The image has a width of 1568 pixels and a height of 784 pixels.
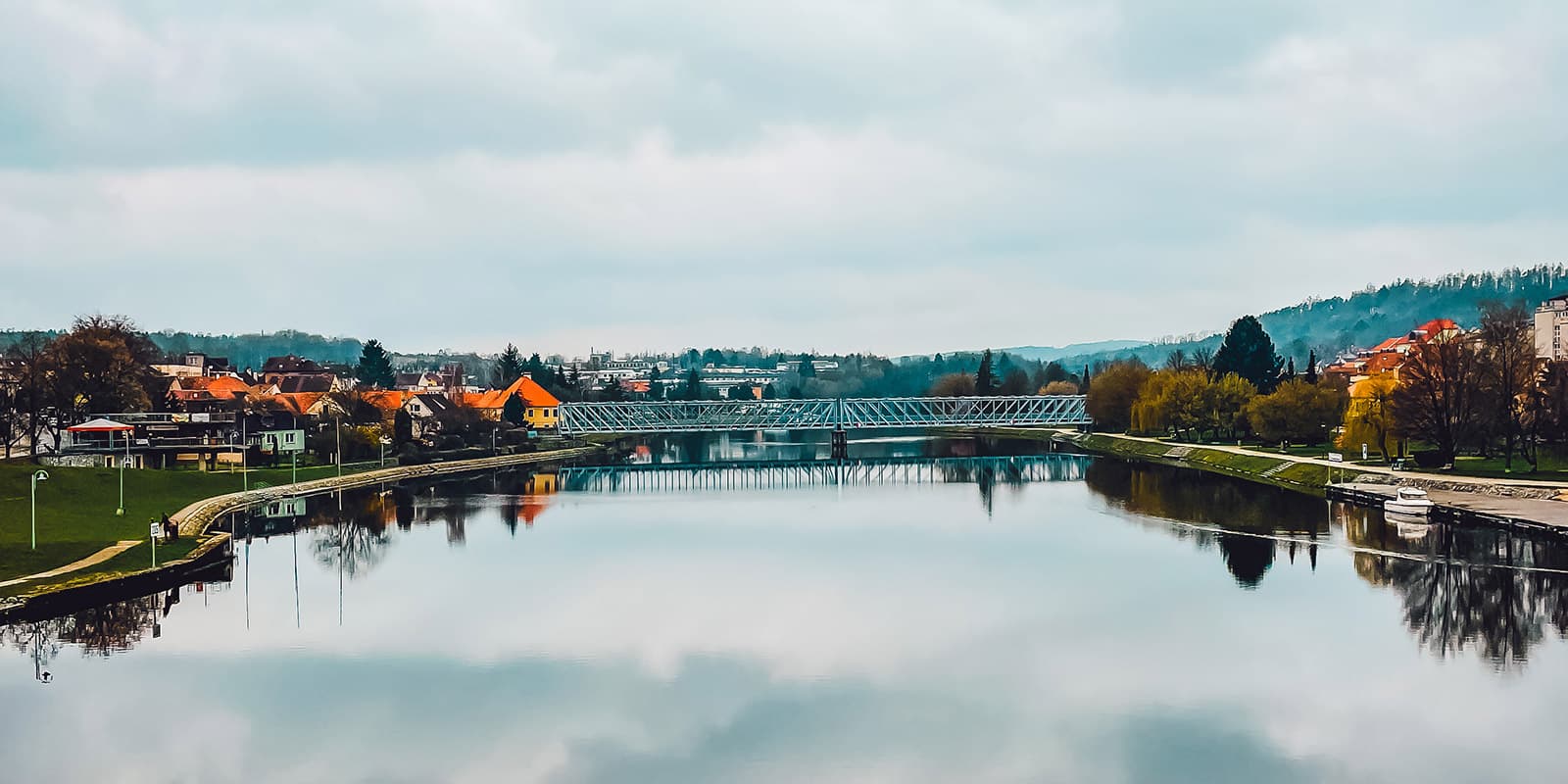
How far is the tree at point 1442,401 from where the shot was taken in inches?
2317

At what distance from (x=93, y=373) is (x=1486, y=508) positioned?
63.5m

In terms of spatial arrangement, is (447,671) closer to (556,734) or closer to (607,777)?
(556,734)

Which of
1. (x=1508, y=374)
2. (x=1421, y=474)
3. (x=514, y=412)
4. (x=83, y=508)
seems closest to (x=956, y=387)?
(x=514, y=412)

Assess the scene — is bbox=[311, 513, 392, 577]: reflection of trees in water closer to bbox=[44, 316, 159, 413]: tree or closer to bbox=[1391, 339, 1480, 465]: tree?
bbox=[44, 316, 159, 413]: tree

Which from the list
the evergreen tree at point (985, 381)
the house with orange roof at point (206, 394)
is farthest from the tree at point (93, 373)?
the evergreen tree at point (985, 381)

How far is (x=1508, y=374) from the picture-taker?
2261 inches

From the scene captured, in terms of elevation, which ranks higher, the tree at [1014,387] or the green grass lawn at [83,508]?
the tree at [1014,387]

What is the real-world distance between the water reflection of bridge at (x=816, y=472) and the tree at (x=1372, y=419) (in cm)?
1519

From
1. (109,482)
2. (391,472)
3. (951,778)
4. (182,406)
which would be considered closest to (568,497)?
(391,472)

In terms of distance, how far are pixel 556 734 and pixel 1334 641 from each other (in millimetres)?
16246

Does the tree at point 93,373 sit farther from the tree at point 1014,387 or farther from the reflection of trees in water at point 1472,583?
the tree at point 1014,387

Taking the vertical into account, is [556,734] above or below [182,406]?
below

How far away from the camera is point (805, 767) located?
21188mm

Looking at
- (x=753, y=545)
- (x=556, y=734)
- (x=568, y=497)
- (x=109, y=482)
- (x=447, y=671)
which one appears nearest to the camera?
(x=556, y=734)
